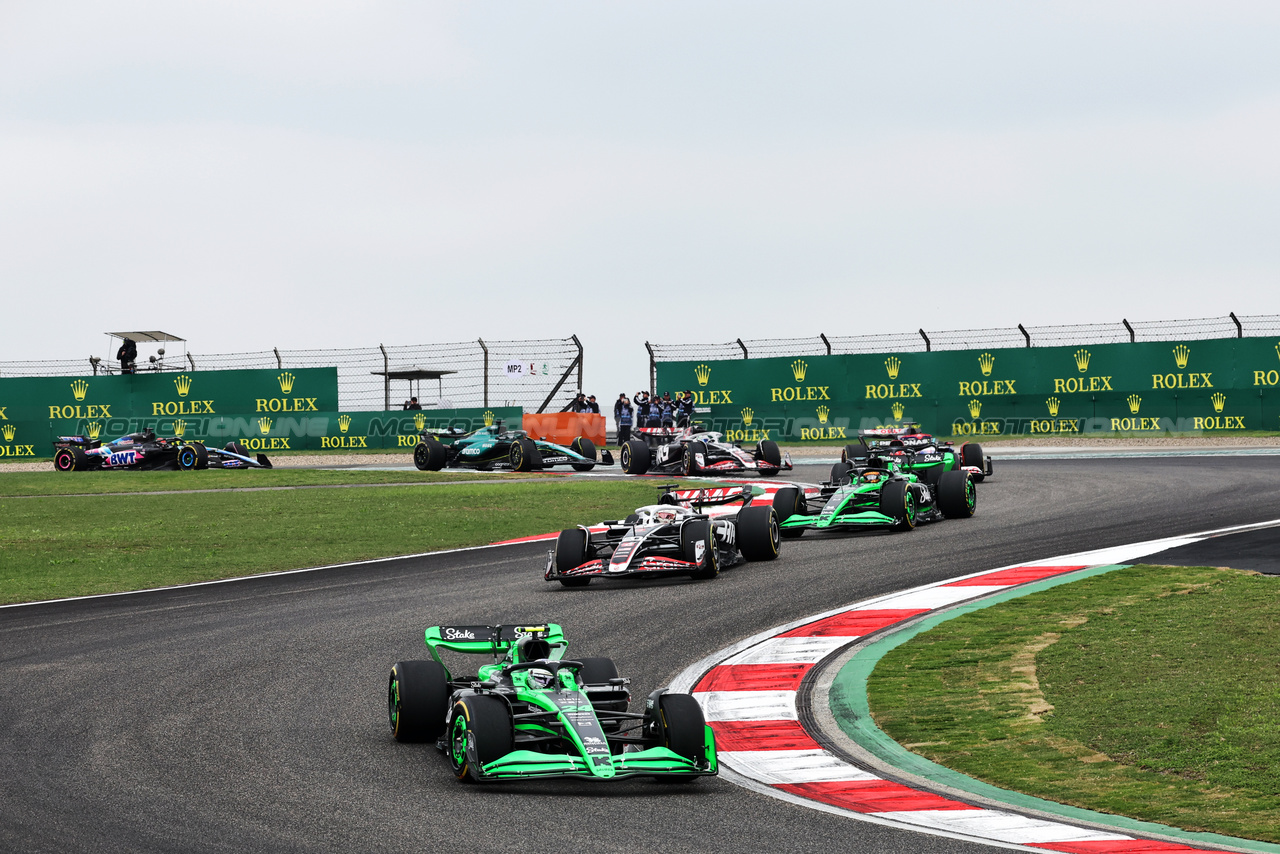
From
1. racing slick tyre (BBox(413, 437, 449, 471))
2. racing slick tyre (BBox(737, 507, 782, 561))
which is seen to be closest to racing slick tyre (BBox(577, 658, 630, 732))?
racing slick tyre (BBox(737, 507, 782, 561))

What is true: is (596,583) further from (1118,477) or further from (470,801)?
(1118,477)

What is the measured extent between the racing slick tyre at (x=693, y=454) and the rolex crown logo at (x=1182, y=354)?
13.7 meters

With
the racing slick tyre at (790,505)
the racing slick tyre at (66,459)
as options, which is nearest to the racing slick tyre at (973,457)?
the racing slick tyre at (790,505)

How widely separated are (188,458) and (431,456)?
695 centimetres

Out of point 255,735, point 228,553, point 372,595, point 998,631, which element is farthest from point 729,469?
point 255,735

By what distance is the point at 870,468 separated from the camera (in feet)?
59.6

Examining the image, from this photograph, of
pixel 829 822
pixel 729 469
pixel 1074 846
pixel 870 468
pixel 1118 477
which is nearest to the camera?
pixel 1074 846

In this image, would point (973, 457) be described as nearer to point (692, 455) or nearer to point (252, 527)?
point (692, 455)

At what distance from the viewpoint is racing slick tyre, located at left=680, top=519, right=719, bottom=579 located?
13844 millimetres

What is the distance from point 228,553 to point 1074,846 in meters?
13.8

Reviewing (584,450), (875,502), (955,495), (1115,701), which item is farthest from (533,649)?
(584,450)

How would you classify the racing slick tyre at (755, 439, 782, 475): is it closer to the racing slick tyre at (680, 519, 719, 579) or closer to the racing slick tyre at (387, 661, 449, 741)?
the racing slick tyre at (680, 519, 719, 579)

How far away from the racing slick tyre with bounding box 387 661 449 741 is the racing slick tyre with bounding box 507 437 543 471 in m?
23.2

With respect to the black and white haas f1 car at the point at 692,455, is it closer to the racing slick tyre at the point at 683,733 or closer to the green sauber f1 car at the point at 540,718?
the green sauber f1 car at the point at 540,718
